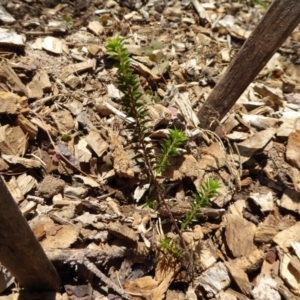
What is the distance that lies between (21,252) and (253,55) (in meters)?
1.40

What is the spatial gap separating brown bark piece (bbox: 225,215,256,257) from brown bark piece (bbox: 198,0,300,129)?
1.83 ft

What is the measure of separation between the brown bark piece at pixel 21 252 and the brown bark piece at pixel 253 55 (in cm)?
118

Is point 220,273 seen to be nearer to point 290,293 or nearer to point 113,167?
point 290,293

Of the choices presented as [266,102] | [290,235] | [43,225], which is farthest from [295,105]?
[43,225]

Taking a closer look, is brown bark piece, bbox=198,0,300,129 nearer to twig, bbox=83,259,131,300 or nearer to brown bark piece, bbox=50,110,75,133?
brown bark piece, bbox=50,110,75,133

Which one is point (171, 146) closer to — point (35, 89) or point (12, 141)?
point (12, 141)

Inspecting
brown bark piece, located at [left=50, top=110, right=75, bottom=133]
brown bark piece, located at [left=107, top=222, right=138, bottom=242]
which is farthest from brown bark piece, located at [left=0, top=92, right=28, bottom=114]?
brown bark piece, located at [left=107, top=222, right=138, bottom=242]

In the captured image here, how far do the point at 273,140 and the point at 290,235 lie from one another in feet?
2.07

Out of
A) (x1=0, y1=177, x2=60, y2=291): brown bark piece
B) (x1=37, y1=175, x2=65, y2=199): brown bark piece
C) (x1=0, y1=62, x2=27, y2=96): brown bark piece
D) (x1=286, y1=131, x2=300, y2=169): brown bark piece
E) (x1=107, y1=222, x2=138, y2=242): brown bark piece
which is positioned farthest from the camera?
(x1=286, y1=131, x2=300, y2=169): brown bark piece

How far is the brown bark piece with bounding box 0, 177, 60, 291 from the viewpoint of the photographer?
1208 millimetres

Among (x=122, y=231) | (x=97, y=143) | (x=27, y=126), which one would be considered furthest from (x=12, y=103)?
(x=122, y=231)

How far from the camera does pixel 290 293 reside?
1.90 m

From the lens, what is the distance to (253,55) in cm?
201

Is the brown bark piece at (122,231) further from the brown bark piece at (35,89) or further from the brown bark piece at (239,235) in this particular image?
the brown bark piece at (35,89)
